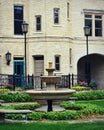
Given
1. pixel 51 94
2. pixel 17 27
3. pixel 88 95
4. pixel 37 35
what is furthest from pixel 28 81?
pixel 51 94

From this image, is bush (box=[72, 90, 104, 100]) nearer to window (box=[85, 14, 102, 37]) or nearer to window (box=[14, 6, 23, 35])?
window (box=[14, 6, 23, 35])

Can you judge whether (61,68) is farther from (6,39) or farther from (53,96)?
(53,96)

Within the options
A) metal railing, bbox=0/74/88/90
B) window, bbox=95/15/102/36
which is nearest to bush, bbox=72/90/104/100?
metal railing, bbox=0/74/88/90

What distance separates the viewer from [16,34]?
38156 millimetres

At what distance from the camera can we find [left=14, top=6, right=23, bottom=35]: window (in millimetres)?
38188

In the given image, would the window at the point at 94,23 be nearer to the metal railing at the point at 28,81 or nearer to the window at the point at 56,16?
the window at the point at 56,16

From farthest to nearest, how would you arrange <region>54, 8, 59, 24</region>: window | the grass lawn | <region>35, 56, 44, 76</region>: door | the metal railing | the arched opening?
the arched opening, <region>54, 8, 59, 24</region>: window, <region>35, 56, 44, 76</region>: door, the metal railing, the grass lawn

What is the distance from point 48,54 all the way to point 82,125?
904 inches

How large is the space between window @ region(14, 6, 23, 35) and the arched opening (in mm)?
8061

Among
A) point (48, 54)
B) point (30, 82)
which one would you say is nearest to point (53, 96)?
point (30, 82)

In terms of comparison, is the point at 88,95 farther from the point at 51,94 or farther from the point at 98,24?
the point at 98,24

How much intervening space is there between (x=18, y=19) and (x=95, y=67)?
33.3 ft

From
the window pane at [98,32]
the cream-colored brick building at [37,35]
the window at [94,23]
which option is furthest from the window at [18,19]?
the window pane at [98,32]

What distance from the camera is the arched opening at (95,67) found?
43.2m
